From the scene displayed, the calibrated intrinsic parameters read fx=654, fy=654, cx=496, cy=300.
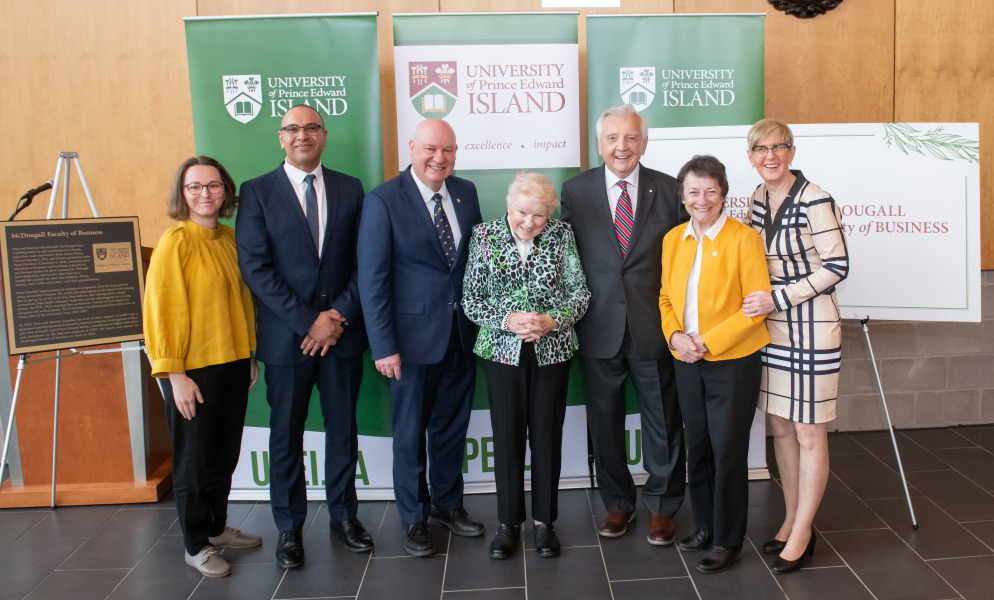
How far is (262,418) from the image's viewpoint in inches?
136

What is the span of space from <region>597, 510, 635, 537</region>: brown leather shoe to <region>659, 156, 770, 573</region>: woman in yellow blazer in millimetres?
401

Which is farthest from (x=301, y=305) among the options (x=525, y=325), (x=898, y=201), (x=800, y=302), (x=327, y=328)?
(x=898, y=201)

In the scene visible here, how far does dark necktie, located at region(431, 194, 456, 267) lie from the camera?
8.91ft

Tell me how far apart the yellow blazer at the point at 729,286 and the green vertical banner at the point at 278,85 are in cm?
178

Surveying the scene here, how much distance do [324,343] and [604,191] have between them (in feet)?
4.34

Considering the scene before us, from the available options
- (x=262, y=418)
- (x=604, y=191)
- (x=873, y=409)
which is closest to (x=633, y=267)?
(x=604, y=191)

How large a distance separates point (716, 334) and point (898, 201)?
59.1 inches

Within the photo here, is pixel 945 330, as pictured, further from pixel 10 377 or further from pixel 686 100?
pixel 10 377

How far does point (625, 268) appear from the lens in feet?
8.74

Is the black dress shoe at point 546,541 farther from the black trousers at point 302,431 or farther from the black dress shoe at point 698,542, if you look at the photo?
the black trousers at point 302,431

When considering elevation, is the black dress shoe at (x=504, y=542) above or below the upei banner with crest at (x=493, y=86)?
below

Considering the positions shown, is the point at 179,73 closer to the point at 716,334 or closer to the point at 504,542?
the point at 504,542

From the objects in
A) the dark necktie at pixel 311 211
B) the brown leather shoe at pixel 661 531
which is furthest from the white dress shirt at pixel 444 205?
the brown leather shoe at pixel 661 531

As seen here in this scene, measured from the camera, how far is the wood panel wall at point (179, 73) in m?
3.84
